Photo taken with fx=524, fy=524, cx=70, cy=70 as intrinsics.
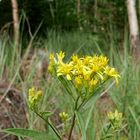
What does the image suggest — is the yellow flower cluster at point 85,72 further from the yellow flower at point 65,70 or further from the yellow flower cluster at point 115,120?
the yellow flower cluster at point 115,120

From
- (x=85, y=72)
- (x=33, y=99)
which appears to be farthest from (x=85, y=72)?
(x=33, y=99)

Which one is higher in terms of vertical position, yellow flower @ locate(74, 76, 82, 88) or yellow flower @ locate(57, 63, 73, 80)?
yellow flower @ locate(57, 63, 73, 80)

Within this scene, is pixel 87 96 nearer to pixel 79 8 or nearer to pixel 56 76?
pixel 56 76

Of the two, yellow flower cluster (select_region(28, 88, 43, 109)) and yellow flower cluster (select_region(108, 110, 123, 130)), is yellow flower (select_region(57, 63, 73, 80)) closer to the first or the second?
yellow flower cluster (select_region(28, 88, 43, 109))

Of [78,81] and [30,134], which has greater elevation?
[78,81]

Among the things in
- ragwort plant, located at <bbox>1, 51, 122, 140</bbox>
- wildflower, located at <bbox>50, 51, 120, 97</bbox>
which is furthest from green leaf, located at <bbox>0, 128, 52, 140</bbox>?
wildflower, located at <bbox>50, 51, 120, 97</bbox>

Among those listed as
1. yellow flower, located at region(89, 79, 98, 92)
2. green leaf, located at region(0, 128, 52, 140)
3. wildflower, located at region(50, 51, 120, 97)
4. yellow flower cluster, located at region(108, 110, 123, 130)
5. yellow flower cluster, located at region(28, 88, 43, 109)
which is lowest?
yellow flower cluster, located at region(108, 110, 123, 130)

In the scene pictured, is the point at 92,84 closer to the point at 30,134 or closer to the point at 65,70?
the point at 65,70

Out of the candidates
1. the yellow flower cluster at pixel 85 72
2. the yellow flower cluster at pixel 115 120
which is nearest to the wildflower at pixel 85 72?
the yellow flower cluster at pixel 85 72


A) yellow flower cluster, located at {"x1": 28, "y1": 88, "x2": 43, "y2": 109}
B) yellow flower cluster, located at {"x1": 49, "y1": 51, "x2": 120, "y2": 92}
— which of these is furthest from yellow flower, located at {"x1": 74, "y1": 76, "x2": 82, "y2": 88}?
yellow flower cluster, located at {"x1": 28, "y1": 88, "x2": 43, "y2": 109}
